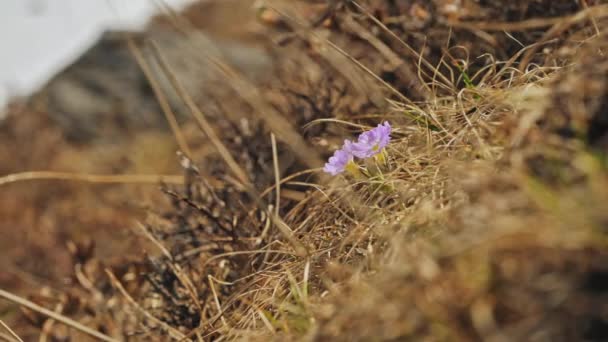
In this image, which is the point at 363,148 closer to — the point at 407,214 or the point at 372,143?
the point at 372,143

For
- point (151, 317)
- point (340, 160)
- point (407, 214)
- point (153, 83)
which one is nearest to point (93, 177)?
point (153, 83)

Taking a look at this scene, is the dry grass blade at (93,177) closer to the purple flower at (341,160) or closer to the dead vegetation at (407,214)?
the dead vegetation at (407,214)

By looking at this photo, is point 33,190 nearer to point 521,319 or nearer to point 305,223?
point 305,223

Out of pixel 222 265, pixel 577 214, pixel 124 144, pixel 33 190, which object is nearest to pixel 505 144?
pixel 577 214

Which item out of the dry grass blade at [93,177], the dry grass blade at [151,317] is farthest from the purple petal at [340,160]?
the dry grass blade at [93,177]

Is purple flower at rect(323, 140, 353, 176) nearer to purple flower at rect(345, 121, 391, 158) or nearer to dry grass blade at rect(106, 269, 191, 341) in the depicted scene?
purple flower at rect(345, 121, 391, 158)

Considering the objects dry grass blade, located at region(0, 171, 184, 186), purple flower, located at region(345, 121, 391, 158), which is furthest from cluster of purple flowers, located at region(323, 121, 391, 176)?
dry grass blade, located at region(0, 171, 184, 186)
